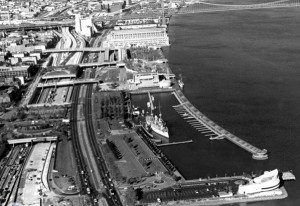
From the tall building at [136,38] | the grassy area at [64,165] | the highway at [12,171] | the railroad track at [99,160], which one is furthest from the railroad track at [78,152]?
the tall building at [136,38]

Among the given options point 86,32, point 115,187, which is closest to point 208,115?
point 115,187

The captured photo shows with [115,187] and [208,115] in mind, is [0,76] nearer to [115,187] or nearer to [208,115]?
[208,115]

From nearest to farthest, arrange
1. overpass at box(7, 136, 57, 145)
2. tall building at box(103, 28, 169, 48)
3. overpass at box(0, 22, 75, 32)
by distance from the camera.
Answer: overpass at box(7, 136, 57, 145), tall building at box(103, 28, 169, 48), overpass at box(0, 22, 75, 32)

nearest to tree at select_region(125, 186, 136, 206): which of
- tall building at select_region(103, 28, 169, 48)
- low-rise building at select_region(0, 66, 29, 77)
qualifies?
low-rise building at select_region(0, 66, 29, 77)

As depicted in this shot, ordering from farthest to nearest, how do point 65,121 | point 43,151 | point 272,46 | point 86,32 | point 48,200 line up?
1. point 86,32
2. point 272,46
3. point 65,121
4. point 43,151
5. point 48,200

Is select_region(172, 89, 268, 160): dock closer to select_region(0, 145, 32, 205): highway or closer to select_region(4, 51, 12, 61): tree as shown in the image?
Answer: select_region(0, 145, 32, 205): highway

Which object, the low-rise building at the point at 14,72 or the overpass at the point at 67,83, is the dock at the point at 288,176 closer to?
the overpass at the point at 67,83
